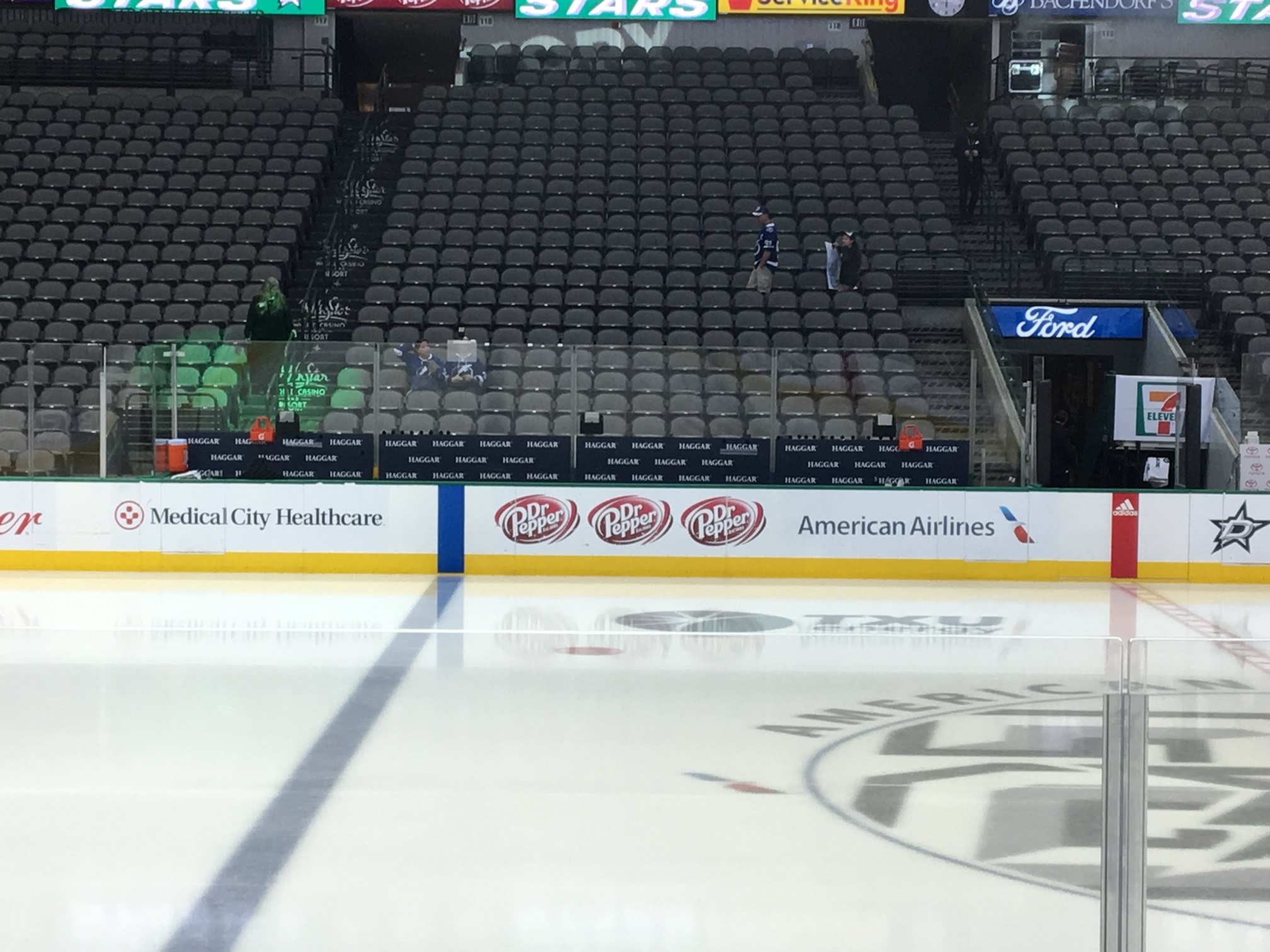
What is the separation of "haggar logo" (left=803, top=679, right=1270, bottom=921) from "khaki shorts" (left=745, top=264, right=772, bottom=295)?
15144mm

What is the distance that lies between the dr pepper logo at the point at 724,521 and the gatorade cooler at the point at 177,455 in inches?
198

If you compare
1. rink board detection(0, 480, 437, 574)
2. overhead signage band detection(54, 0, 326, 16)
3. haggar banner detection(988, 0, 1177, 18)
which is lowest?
rink board detection(0, 480, 437, 574)

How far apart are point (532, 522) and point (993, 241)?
1063 cm

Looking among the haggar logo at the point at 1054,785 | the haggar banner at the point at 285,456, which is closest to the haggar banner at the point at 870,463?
the haggar banner at the point at 285,456

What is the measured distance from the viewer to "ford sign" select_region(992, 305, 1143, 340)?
1877cm

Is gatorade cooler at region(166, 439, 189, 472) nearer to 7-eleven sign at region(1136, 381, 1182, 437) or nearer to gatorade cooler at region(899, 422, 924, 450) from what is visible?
gatorade cooler at region(899, 422, 924, 450)

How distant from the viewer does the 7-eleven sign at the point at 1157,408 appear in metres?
15.2

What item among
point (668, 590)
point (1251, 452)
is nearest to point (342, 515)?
point (668, 590)

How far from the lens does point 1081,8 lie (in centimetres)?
2331

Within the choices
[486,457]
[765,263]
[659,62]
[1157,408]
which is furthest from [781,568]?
[659,62]

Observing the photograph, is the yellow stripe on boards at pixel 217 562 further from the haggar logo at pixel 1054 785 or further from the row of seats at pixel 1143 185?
the haggar logo at pixel 1054 785

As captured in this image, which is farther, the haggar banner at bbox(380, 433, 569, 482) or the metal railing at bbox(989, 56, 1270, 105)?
the metal railing at bbox(989, 56, 1270, 105)

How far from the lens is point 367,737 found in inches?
137

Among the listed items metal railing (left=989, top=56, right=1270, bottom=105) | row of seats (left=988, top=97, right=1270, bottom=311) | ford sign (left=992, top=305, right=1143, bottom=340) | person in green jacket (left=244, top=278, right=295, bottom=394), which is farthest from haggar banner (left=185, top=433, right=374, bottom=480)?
metal railing (left=989, top=56, right=1270, bottom=105)
